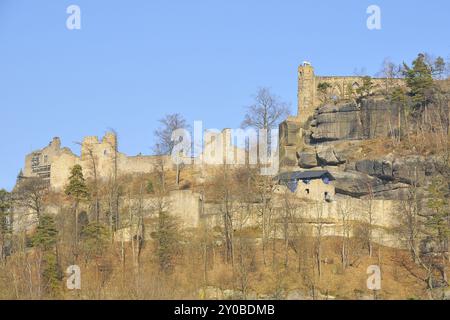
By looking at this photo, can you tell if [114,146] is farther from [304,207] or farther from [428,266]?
[428,266]

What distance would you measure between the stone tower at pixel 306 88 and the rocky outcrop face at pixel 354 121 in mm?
3442

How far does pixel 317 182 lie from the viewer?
78875 mm

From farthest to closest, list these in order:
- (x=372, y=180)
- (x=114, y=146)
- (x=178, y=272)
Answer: (x=114, y=146) → (x=372, y=180) → (x=178, y=272)

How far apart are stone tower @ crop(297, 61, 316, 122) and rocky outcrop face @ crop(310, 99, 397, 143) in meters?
3.44

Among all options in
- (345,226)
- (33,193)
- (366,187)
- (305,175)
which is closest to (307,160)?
(305,175)

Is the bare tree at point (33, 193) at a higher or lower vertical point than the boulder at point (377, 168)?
lower

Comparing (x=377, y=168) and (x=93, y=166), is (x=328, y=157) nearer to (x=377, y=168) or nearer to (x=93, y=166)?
(x=377, y=168)

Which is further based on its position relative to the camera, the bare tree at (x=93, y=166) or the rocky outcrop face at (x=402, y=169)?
the bare tree at (x=93, y=166)

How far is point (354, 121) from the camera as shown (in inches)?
3583

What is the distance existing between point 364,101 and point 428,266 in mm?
21448

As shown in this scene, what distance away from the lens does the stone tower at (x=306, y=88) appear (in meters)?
96.8

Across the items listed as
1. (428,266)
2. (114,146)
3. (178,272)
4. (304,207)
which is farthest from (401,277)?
(114,146)

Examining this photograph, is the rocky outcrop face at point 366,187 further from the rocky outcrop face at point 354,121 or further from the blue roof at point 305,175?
the rocky outcrop face at point 354,121

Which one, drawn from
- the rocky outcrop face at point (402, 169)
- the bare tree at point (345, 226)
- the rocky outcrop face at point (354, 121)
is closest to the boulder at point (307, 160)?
the rocky outcrop face at point (354, 121)
